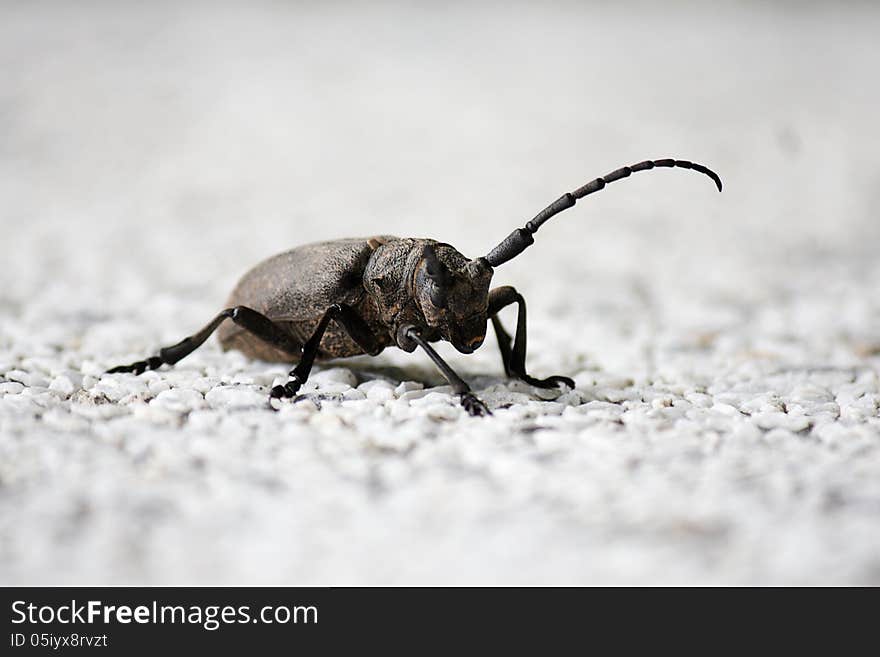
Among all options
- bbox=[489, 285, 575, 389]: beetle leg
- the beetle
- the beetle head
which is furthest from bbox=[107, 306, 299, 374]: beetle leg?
bbox=[489, 285, 575, 389]: beetle leg

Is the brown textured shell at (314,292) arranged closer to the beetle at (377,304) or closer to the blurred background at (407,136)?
the beetle at (377,304)

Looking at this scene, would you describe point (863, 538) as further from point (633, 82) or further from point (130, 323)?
point (633, 82)

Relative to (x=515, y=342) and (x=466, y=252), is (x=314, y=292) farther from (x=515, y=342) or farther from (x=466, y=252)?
(x=466, y=252)

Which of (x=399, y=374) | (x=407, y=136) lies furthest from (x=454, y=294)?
(x=407, y=136)

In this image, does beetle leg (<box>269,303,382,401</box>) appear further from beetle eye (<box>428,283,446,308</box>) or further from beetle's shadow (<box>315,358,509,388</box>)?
beetle eye (<box>428,283,446,308</box>)

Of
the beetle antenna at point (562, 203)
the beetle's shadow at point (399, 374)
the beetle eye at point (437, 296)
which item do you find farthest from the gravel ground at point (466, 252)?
the beetle antenna at point (562, 203)

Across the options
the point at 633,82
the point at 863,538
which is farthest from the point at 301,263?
the point at 633,82
